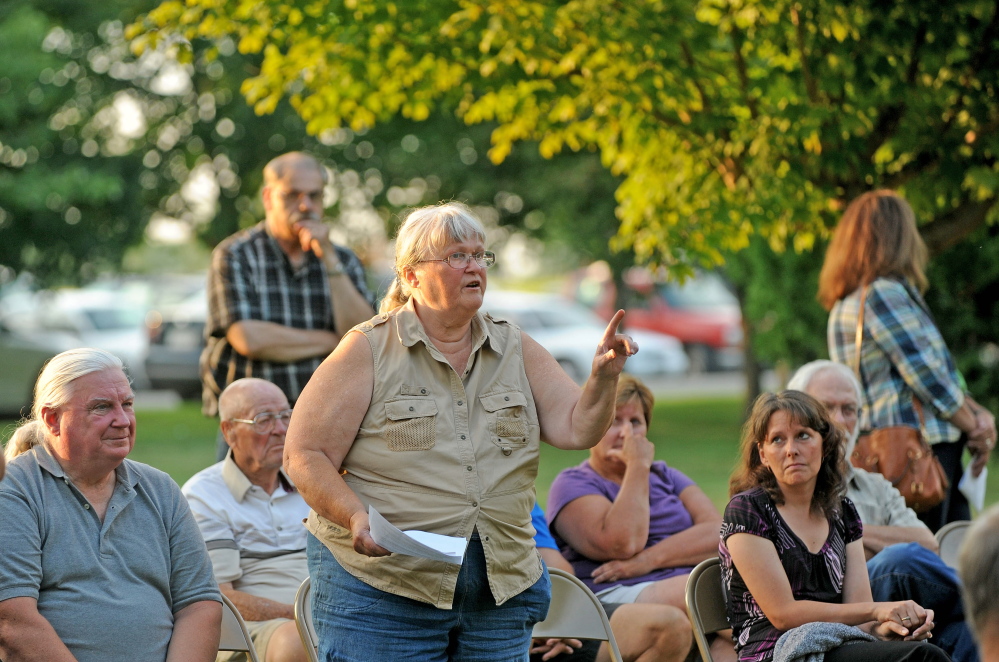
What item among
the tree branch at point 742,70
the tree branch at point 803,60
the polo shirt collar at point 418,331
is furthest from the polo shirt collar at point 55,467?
the tree branch at point 742,70

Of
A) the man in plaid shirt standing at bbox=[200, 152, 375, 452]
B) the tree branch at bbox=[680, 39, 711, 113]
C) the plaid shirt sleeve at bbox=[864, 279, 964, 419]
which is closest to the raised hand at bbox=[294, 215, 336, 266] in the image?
the man in plaid shirt standing at bbox=[200, 152, 375, 452]

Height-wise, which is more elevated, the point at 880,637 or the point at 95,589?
the point at 95,589

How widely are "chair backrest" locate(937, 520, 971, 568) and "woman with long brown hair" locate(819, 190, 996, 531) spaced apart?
0.82 ft

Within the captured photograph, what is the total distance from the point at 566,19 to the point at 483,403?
13.2ft

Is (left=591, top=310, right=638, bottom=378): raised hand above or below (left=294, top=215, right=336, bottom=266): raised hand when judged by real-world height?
below

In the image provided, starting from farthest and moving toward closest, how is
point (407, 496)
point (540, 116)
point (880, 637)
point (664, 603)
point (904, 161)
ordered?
1. point (540, 116)
2. point (904, 161)
3. point (664, 603)
4. point (880, 637)
5. point (407, 496)

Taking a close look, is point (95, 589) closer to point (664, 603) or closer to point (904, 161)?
point (664, 603)

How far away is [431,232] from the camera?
324 cm

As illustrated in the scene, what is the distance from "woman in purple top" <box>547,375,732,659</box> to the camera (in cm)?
452

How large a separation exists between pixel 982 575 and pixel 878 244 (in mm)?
3357

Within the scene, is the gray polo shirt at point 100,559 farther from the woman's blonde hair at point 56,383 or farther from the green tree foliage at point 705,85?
the green tree foliage at point 705,85

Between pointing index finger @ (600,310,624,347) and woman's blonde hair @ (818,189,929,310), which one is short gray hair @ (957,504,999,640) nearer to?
pointing index finger @ (600,310,624,347)

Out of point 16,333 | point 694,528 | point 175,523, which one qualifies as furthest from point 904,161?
point 16,333

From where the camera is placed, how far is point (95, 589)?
3.38 metres
